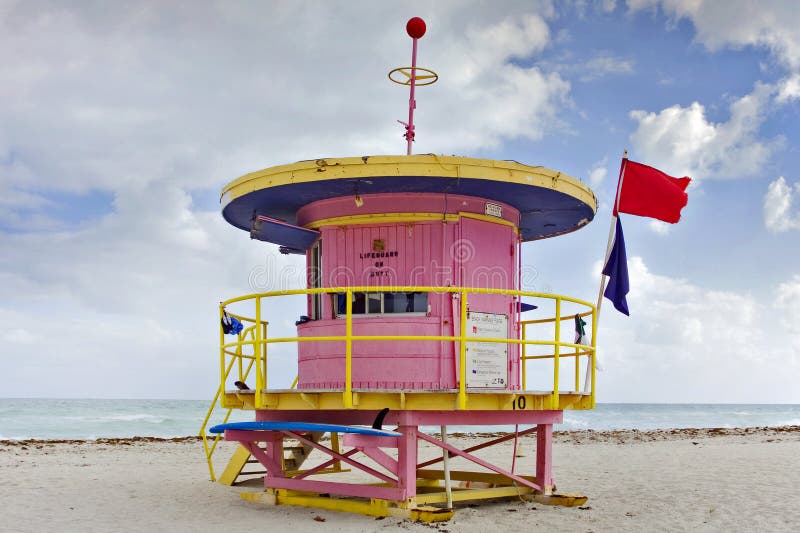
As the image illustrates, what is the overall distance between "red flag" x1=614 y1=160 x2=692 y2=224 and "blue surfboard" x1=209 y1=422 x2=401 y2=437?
484cm

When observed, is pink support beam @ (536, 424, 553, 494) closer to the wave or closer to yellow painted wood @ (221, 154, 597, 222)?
yellow painted wood @ (221, 154, 597, 222)

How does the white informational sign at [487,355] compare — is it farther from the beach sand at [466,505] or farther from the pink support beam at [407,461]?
the beach sand at [466,505]

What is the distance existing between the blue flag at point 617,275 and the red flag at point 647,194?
51 cm

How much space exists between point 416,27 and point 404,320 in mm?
4316

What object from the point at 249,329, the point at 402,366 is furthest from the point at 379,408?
the point at 249,329

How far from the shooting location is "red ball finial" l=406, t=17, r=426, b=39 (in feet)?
39.6

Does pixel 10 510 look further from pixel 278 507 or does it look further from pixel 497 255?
pixel 497 255

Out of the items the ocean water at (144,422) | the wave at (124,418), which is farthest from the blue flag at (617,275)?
the wave at (124,418)

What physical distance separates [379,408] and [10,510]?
18.3 feet

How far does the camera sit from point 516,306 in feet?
39.6

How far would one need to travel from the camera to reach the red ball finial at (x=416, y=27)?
12062mm

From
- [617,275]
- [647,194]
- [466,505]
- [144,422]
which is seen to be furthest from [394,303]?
[144,422]

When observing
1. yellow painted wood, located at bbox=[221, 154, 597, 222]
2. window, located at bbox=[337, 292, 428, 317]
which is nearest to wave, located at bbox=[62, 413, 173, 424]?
window, located at bbox=[337, 292, 428, 317]

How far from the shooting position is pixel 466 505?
11.3m
